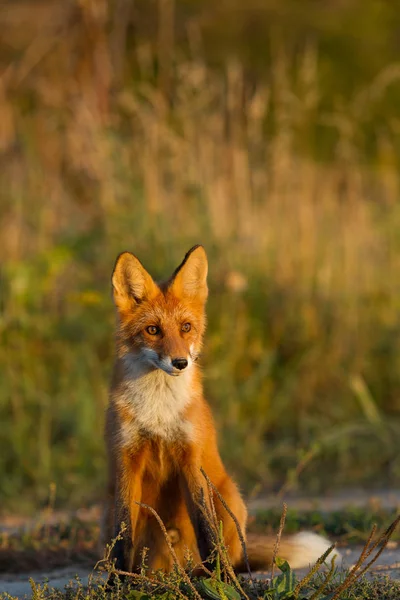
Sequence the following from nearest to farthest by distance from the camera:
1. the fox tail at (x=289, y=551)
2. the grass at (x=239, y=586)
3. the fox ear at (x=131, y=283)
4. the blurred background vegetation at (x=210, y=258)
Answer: the grass at (x=239, y=586) < the fox ear at (x=131, y=283) < the fox tail at (x=289, y=551) < the blurred background vegetation at (x=210, y=258)

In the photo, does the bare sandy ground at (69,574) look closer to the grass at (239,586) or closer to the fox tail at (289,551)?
the fox tail at (289,551)

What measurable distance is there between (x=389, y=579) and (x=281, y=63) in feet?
17.7

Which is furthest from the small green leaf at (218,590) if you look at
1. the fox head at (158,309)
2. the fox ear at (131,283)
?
the fox ear at (131,283)

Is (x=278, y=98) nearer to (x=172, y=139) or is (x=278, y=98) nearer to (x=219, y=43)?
(x=172, y=139)

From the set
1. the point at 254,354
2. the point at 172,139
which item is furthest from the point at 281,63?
the point at 254,354

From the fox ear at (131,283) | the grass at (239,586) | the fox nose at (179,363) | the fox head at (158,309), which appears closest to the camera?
the grass at (239,586)

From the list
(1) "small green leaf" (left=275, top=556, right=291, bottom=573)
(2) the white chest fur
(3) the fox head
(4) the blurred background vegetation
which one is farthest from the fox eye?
(4) the blurred background vegetation

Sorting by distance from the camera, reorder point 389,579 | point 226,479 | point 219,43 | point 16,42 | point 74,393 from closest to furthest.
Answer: point 389,579, point 226,479, point 74,393, point 16,42, point 219,43

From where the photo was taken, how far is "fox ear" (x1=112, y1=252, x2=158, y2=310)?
4184 millimetres

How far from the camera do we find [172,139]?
814cm

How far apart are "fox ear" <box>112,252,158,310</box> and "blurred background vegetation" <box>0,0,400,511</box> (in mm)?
2867

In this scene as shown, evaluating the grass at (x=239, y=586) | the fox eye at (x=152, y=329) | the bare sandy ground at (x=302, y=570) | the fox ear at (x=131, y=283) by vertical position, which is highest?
the fox ear at (x=131, y=283)

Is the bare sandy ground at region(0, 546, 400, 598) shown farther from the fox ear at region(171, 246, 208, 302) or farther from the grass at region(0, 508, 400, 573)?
the fox ear at region(171, 246, 208, 302)

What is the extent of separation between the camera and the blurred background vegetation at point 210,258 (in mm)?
7367
